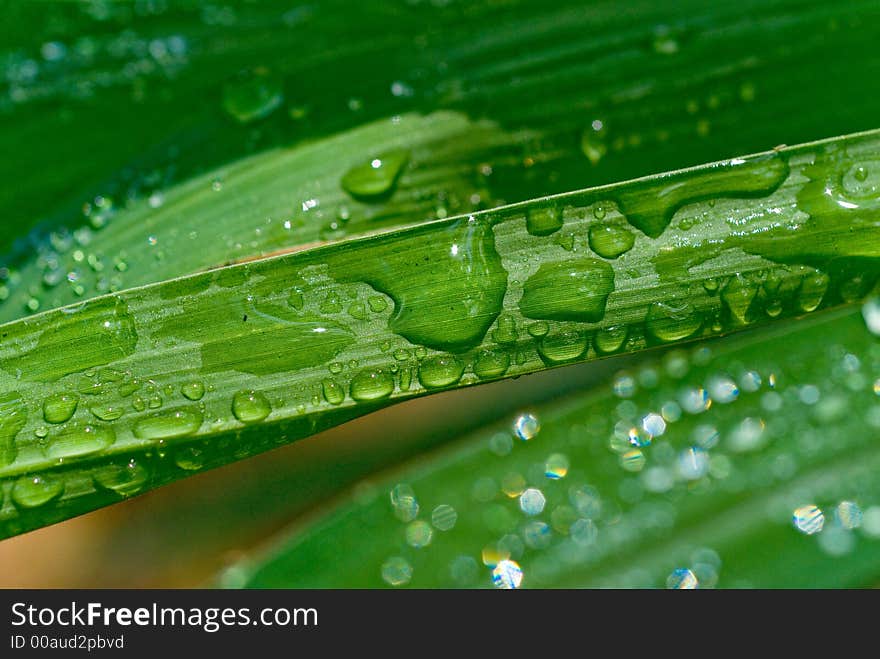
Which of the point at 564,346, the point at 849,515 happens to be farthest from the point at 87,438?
the point at 849,515

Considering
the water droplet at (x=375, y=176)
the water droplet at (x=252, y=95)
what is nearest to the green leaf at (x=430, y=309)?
the water droplet at (x=375, y=176)

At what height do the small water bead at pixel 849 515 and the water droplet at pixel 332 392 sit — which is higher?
the water droplet at pixel 332 392

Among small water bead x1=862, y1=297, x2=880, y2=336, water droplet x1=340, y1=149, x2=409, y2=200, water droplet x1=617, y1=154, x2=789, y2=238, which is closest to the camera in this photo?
water droplet x1=617, y1=154, x2=789, y2=238

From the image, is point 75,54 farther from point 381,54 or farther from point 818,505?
point 818,505

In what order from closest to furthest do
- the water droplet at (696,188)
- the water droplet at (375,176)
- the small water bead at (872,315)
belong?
the water droplet at (696,188)
the water droplet at (375,176)
the small water bead at (872,315)

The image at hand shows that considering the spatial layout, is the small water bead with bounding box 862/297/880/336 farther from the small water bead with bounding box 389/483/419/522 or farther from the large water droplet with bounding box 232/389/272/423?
the large water droplet with bounding box 232/389/272/423

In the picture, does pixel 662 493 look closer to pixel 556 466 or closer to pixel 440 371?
pixel 556 466

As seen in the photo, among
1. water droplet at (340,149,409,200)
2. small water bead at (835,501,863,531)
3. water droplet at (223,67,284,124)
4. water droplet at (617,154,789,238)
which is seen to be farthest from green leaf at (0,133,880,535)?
small water bead at (835,501,863,531)

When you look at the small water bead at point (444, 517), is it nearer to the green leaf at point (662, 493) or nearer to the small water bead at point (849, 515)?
the green leaf at point (662, 493)
